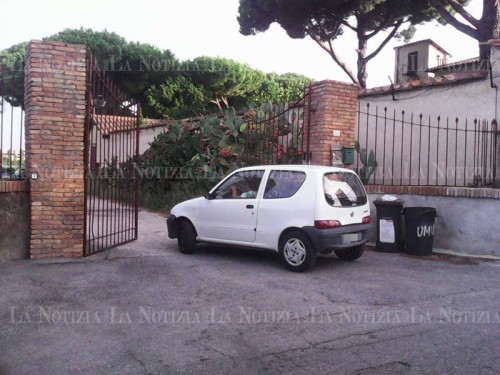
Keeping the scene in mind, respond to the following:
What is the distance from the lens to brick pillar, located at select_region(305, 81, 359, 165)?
30.8 feet

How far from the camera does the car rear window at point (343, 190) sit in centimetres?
678

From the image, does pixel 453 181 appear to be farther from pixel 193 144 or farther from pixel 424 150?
pixel 193 144

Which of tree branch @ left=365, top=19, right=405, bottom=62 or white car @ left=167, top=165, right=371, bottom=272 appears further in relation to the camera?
tree branch @ left=365, top=19, right=405, bottom=62

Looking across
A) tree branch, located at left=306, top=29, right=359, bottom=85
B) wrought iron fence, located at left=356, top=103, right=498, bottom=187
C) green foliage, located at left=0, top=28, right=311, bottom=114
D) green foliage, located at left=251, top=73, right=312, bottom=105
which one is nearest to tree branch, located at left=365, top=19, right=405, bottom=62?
tree branch, located at left=306, top=29, right=359, bottom=85

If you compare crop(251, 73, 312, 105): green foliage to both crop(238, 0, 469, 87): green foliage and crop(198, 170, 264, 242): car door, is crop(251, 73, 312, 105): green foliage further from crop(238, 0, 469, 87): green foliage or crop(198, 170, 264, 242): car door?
crop(198, 170, 264, 242): car door

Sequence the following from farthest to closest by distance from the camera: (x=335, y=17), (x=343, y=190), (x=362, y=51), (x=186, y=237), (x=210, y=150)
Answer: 1. (x=362, y=51)
2. (x=335, y=17)
3. (x=210, y=150)
4. (x=186, y=237)
5. (x=343, y=190)

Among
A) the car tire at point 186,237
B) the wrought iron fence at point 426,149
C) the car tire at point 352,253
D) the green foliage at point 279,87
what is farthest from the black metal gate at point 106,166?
the green foliage at point 279,87

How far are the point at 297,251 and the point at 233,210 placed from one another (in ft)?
4.25

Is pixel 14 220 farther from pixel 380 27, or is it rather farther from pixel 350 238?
pixel 380 27

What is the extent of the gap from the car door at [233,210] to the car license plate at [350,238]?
136 centimetres

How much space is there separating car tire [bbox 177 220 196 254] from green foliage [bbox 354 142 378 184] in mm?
3947

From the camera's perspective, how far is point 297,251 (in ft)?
22.2

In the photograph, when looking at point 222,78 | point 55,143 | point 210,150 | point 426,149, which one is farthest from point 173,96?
point 55,143

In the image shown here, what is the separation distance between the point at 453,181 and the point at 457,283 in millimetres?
3692
